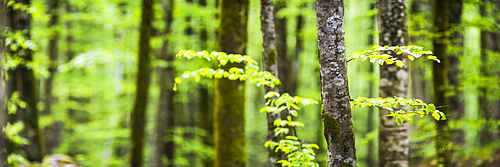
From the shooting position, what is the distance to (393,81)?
516 centimetres

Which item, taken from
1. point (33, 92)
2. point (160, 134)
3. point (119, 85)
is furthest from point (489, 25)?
point (119, 85)

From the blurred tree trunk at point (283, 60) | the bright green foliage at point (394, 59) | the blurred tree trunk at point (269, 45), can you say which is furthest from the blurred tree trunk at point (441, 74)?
the blurred tree trunk at point (283, 60)

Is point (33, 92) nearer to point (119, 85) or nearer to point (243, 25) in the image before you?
point (243, 25)

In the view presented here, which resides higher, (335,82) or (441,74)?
(441,74)

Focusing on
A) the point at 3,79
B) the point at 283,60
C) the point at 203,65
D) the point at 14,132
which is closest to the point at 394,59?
the point at 203,65

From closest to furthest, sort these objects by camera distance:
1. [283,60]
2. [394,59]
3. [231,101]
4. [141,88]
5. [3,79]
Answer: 1. [394,59]
2. [231,101]
3. [3,79]
4. [141,88]
5. [283,60]

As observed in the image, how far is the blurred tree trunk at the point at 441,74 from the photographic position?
5.73m

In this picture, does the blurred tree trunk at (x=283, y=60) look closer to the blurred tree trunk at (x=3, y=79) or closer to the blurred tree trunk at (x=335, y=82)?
the blurred tree trunk at (x=3, y=79)

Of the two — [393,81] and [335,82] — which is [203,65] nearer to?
[393,81]

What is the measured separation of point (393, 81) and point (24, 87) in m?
7.45

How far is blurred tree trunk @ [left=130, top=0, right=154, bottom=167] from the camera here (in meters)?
7.82

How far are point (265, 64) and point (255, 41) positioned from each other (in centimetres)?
995

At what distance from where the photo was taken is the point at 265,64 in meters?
5.28

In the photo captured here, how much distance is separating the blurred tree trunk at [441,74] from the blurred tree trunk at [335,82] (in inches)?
142
